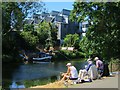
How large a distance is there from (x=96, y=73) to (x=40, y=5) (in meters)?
22.9

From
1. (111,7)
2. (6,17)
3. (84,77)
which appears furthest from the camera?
(6,17)

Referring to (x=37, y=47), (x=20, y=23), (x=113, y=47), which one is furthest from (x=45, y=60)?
(x=113, y=47)

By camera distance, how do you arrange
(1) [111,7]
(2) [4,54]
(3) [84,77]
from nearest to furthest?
1. (3) [84,77]
2. (1) [111,7]
3. (2) [4,54]

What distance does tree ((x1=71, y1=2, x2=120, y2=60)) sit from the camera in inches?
695

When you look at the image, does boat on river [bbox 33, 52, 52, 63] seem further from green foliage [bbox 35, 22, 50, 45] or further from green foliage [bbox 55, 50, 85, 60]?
green foliage [bbox 35, 22, 50, 45]

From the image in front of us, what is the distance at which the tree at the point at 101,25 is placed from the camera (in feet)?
57.9

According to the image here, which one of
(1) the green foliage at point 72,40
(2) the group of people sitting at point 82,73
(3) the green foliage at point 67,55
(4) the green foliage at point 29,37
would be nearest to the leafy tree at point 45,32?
(3) the green foliage at point 67,55

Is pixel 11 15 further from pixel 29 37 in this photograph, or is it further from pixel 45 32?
pixel 45 32

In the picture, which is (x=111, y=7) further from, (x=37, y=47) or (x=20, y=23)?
(x=37, y=47)

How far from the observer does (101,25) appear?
18.2 metres

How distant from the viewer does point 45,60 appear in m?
50.5

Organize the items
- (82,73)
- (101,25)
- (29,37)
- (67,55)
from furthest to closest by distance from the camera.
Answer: (67,55)
(29,37)
(101,25)
(82,73)

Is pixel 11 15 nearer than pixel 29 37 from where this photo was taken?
Yes

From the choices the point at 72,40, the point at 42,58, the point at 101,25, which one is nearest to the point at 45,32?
the point at 42,58
